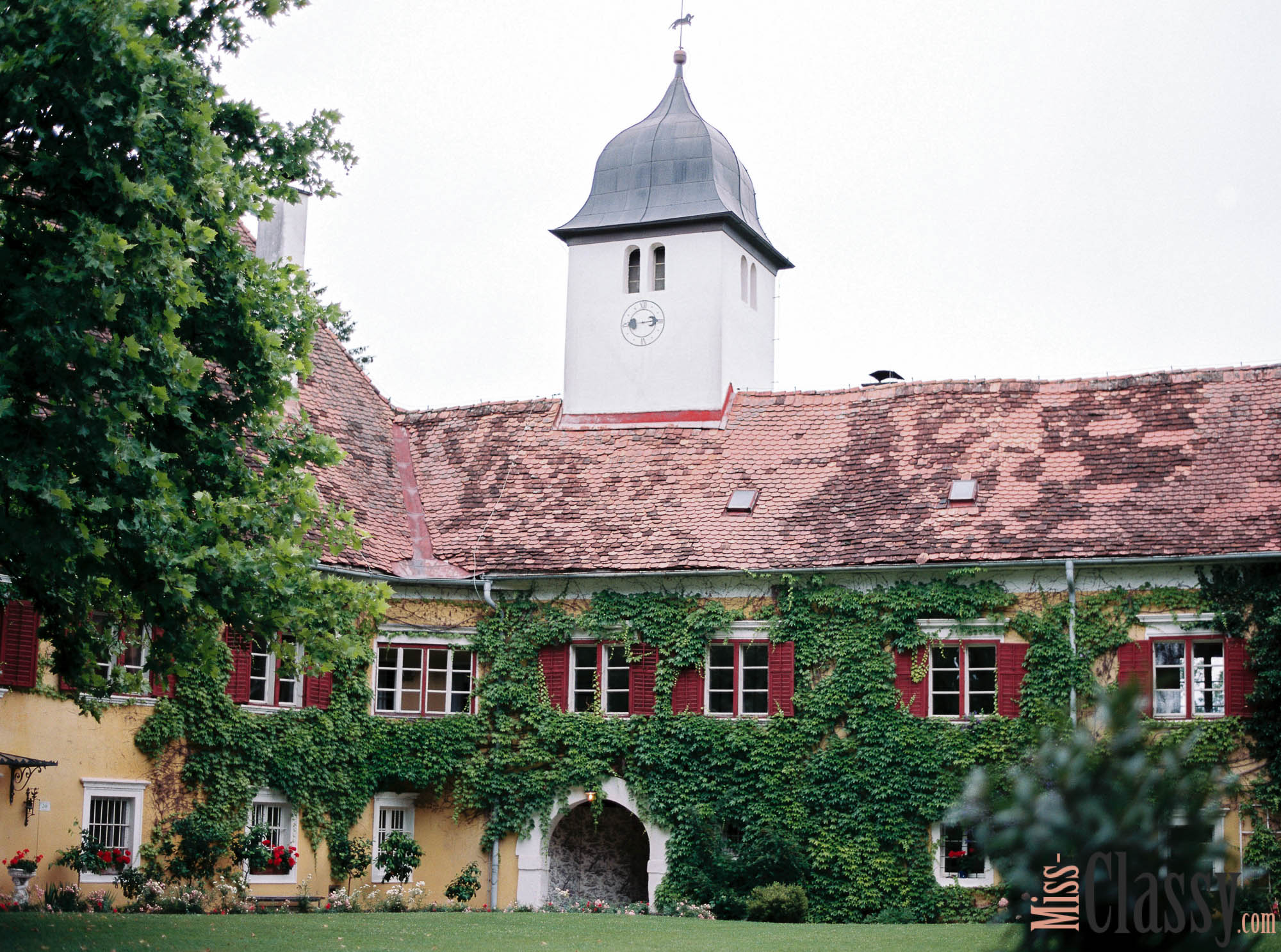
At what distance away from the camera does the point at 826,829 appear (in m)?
22.6

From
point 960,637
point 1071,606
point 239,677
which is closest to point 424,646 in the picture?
point 239,677

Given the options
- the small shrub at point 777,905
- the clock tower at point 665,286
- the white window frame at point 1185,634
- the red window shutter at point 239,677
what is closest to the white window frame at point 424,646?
the red window shutter at point 239,677

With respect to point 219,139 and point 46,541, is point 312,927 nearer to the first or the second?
point 46,541

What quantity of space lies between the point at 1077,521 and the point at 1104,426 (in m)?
2.52

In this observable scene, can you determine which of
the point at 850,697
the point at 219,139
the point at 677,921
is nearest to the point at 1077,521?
the point at 850,697

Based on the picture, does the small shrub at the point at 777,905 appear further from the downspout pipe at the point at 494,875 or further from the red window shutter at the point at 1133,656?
the red window shutter at the point at 1133,656

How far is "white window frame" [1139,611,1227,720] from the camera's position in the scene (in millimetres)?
21484

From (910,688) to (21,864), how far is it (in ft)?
42.2

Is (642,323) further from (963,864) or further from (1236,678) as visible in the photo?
(1236,678)

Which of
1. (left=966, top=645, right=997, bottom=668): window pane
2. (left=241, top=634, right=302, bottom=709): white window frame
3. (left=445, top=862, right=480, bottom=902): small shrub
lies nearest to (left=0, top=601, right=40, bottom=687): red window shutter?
(left=241, top=634, right=302, bottom=709): white window frame

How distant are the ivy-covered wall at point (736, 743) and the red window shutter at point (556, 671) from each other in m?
0.15

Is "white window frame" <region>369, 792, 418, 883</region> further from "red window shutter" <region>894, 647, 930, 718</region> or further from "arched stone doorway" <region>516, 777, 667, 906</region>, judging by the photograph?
"red window shutter" <region>894, 647, 930, 718</region>

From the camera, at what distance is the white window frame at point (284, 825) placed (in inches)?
877

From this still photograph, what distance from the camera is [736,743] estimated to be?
2322 cm
